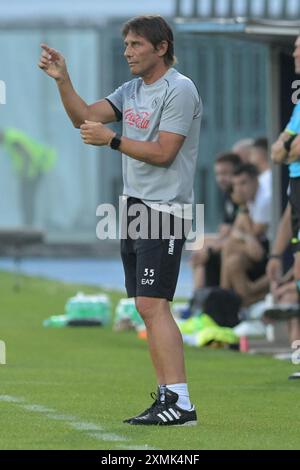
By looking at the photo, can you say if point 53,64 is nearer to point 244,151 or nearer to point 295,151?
point 295,151

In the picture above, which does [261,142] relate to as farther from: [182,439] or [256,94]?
[256,94]

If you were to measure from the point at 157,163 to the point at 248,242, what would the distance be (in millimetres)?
7533

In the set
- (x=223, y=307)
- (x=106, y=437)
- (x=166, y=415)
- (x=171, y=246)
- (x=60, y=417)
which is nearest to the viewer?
(x=106, y=437)

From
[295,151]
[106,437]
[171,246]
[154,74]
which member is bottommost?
[106,437]

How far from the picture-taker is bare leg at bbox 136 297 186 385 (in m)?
8.47

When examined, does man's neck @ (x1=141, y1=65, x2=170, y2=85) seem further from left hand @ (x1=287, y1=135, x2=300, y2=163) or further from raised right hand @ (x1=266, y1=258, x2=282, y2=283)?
raised right hand @ (x1=266, y1=258, x2=282, y2=283)

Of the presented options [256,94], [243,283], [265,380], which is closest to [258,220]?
[243,283]

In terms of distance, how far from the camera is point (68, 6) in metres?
37.0

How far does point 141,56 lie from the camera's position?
340 inches

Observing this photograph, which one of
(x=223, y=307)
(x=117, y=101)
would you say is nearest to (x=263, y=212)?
(x=223, y=307)

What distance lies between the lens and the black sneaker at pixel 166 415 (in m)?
8.44

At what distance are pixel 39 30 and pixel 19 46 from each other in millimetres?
671

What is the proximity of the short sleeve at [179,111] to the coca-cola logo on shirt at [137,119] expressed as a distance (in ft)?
0.35

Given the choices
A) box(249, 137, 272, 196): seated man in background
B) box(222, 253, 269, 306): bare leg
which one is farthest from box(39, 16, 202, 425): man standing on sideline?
box(249, 137, 272, 196): seated man in background
